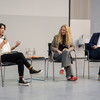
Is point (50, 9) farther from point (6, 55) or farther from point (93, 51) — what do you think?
Result: point (6, 55)

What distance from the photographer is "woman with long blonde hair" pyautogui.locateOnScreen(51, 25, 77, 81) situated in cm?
421

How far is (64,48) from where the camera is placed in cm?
447

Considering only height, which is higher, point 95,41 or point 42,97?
point 95,41

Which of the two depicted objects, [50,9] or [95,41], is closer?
[95,41]

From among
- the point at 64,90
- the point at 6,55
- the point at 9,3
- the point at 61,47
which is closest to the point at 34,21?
the point at 9,3

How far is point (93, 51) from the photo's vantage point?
4.48 meters

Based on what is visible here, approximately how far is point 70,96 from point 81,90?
17.9 inches

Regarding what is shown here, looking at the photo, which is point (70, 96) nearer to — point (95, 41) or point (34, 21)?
point (95, 41)

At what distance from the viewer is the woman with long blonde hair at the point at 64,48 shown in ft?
13.8

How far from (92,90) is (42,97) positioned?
2.63 feet

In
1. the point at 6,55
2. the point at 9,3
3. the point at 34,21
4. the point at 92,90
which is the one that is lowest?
the point at 92,90

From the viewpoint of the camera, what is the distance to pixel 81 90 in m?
3.24

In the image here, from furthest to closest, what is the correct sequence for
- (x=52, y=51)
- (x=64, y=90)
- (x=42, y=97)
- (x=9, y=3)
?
(x=9, y=3), (x=52, y=51), (x=64, y=90), (x=42, y=97)

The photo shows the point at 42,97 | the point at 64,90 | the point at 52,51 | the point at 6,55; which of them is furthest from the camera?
the point at 52,51
